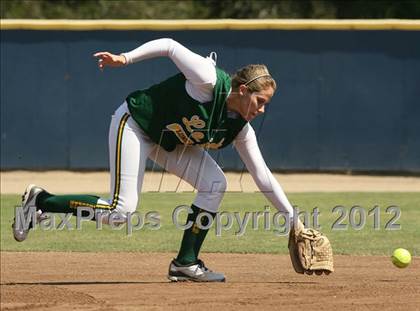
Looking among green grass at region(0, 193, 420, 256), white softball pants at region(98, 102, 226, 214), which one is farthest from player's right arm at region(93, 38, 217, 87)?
green grass at region(0, 193, 420, 256)

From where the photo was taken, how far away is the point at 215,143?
5.87m

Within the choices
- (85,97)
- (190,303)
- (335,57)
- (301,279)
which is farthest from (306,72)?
(190,303)

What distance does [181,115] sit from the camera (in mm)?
5742

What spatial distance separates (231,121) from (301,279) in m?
1.41

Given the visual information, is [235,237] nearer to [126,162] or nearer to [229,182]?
[126,162]

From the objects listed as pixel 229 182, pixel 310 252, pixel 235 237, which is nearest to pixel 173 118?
pixel 310 252

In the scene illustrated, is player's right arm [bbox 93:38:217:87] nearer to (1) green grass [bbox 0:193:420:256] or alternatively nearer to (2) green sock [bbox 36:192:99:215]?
(2) green sock [bbox 36:192:99:215]

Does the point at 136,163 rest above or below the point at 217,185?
above

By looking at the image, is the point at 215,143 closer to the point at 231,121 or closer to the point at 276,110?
the point at 231,121

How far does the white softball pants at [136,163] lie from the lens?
18.9ft

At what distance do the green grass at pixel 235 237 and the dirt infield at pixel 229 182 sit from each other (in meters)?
1.59

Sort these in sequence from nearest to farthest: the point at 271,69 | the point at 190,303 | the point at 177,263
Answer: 1. the point at 190,303
2. the point at 177,263
3. the point at 271,69

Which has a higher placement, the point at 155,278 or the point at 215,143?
the point at 215,143

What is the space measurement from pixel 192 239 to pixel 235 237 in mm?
3032
